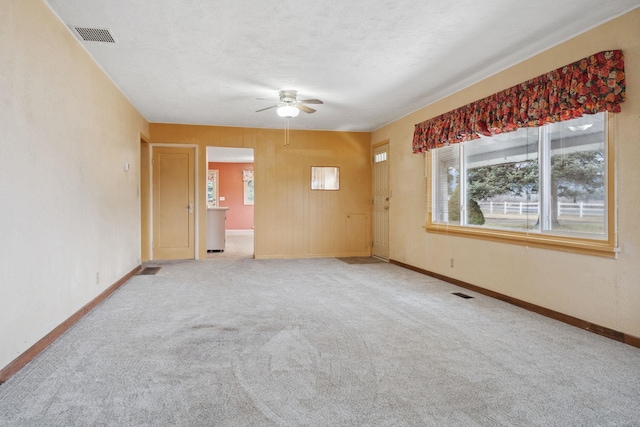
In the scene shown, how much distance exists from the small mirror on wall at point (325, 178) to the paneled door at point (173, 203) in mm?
2383

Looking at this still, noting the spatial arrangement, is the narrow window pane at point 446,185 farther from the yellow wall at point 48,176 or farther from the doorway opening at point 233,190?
the doorway opening at point 233,190

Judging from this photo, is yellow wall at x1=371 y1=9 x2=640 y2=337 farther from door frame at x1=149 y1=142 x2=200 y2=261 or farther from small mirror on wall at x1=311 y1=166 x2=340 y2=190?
door frame at x1=149 y1=142 x2=200 y2=261

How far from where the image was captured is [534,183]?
3984 mm

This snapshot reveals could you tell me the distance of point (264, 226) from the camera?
25.0 ft

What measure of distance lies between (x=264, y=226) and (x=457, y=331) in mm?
5028

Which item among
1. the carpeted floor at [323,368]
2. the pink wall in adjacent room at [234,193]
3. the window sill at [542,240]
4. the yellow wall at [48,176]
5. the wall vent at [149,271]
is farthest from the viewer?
the pink wall in adjacent room at [234,193]

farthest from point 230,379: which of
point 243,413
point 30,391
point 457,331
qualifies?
point 457,331

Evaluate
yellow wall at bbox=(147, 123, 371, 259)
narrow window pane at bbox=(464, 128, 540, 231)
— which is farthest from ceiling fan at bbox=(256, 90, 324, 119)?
yellow wall at bbox=(147, 123, 371, 259)

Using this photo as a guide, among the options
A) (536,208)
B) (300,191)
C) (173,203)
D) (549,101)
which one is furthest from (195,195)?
(549,101)

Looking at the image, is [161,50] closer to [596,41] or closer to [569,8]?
[569,8]

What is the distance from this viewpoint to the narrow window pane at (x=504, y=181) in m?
4.02

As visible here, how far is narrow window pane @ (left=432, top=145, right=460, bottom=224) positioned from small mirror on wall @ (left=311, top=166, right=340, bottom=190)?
8.66 feet

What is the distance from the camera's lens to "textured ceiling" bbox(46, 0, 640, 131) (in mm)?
2977

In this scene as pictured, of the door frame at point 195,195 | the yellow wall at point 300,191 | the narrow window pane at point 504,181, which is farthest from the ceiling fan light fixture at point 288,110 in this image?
the door frame at point 195,195
